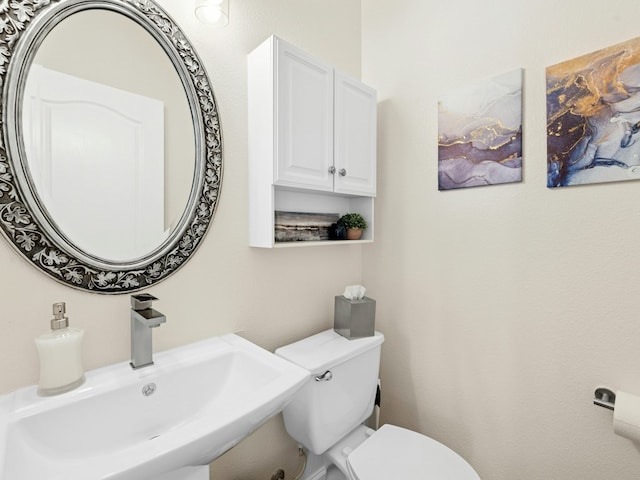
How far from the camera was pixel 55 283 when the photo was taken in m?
0.84

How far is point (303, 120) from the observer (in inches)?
47.7

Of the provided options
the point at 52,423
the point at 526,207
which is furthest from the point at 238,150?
the point at 526,207

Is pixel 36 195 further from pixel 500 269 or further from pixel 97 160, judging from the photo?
pixel 500 269

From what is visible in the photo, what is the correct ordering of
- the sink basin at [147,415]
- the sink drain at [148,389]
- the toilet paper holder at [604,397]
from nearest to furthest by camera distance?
the sink basin at [147,415] → the sink drain at [148,389] → the toilet paper holder at [604,397]

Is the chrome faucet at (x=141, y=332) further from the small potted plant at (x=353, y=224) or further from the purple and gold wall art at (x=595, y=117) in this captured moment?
the purple and gold wall art at (x=595, y=117)

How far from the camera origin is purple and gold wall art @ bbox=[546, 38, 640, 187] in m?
0.96

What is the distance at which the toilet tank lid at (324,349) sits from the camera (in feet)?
3.82

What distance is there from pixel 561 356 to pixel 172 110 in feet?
5.18

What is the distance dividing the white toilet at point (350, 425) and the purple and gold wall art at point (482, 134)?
0.80m

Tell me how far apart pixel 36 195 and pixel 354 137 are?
1115mm

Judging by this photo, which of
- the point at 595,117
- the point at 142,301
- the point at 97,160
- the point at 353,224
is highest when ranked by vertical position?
the point at 595,117

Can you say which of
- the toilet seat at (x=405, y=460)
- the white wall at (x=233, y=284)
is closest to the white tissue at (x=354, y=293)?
the white wall at (x=233, y=284)

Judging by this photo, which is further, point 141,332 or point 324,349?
point 324,349

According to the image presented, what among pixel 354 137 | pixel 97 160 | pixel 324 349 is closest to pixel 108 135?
pixel 97 160
